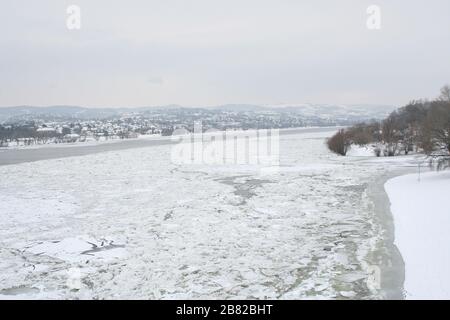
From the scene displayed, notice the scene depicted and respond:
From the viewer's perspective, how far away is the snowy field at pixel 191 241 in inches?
282

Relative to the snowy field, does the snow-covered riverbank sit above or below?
above

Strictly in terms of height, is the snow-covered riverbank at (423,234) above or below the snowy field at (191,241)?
above

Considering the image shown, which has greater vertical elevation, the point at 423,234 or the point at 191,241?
the point at 423,234

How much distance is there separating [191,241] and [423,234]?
546cm

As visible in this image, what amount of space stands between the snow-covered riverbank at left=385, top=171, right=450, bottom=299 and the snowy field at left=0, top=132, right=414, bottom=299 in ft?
1.96

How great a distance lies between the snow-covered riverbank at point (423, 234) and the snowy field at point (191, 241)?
0.60 metres

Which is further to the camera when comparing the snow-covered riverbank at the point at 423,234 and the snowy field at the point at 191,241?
the snowy field at the point at 191,241

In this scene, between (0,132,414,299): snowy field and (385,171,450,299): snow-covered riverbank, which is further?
(0,132,414,299): snowy field

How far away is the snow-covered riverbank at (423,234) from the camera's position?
6.82 m

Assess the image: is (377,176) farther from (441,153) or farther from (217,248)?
(217,248)

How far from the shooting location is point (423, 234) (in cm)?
990

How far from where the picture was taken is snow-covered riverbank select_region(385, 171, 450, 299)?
22.4 feet

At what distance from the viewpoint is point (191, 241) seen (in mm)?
9969
